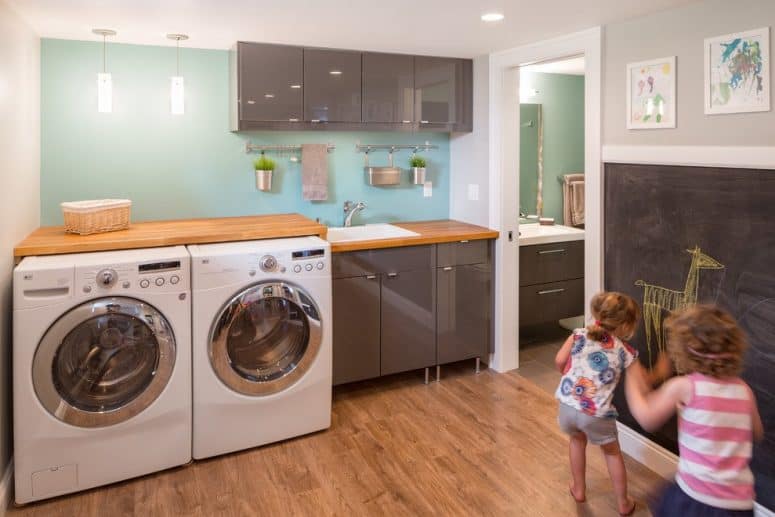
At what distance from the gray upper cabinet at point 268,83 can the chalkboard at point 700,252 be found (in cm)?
185

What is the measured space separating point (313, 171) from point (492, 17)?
1.55m

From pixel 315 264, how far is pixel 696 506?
1.97m

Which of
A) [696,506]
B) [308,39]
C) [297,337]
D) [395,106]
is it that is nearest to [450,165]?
[395,106]

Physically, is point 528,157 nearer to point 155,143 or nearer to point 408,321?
point 408,321

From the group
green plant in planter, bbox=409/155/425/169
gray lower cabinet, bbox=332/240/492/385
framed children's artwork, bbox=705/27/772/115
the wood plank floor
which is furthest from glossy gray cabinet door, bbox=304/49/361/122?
framed children's artwork, bbox=705/27/772/115

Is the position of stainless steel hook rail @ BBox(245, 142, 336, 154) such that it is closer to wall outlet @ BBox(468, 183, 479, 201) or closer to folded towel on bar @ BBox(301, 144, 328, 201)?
folded towel on bar @ BBox(301, 144, 328, 201)

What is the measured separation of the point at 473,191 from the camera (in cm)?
411

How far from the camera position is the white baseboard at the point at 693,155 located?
88.1 inches

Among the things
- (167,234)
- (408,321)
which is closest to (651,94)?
(408,321)

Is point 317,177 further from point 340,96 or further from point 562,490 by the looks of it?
point 562,490

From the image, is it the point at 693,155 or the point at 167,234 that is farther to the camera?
the point at 167,234

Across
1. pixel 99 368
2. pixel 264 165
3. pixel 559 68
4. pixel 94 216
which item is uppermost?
pixel 559 68

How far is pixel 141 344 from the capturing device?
270 cm

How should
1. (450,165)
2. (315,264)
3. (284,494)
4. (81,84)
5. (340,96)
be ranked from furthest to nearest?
(450,165), (340,96), (81,84), (315,264), (284,494)
